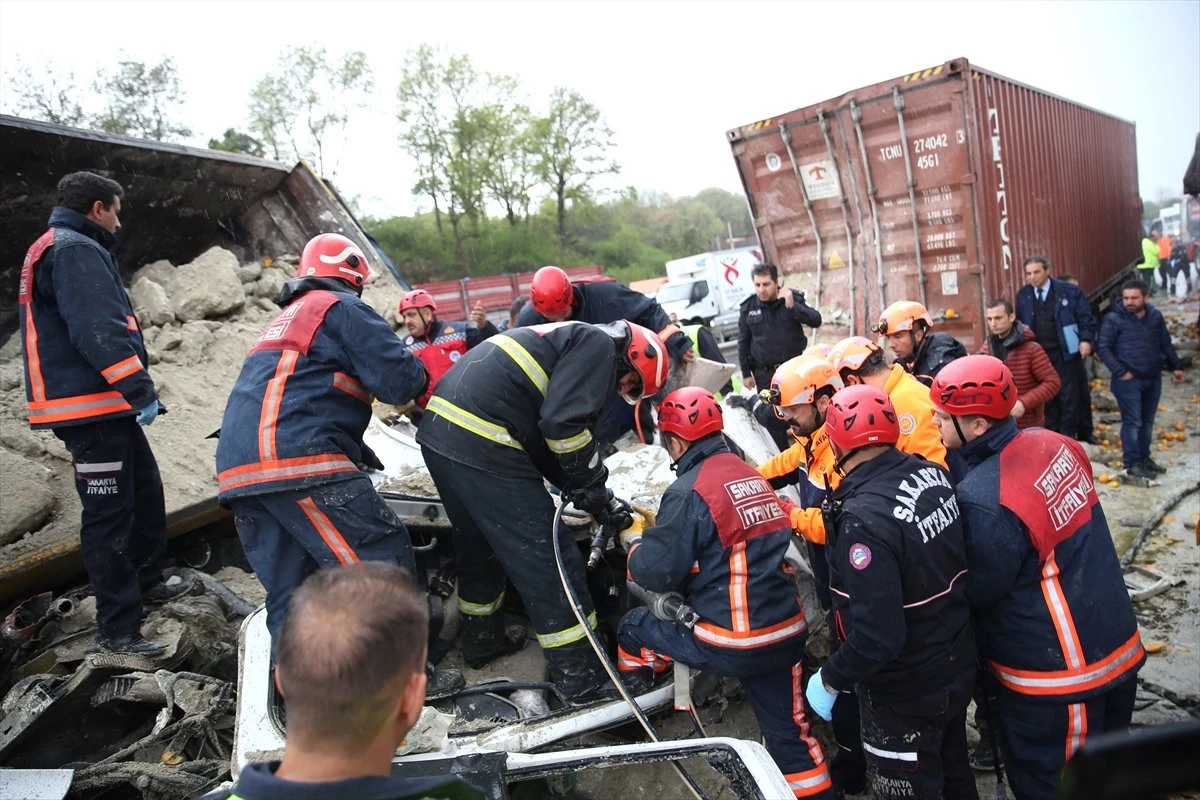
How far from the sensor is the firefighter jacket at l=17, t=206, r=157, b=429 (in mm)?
3102

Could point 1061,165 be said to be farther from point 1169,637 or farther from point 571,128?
point 571,128

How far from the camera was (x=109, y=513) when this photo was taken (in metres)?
3.15

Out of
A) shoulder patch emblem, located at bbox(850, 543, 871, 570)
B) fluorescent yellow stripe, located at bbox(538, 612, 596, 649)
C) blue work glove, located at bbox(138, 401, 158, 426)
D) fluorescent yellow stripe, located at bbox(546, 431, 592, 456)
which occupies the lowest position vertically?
fluorescent yellow stripe, located at bbox(538, 612, 596, 649)

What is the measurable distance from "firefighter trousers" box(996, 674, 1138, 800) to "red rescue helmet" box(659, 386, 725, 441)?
4.28ft

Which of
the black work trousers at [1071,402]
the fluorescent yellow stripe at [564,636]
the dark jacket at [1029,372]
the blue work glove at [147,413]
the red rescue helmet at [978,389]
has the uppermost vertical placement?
the blue work glove at [147,413]

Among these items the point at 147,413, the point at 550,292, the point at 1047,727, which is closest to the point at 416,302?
the point at 550,292

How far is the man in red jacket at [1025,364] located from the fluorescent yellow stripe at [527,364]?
3.77 meters

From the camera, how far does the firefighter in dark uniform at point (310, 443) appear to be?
264cm

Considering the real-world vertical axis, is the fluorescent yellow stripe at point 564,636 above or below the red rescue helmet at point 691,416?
below

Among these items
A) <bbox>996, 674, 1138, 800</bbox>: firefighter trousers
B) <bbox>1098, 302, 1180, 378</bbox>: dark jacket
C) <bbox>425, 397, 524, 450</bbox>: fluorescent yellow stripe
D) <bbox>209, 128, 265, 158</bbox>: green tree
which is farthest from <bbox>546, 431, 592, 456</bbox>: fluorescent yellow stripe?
<bbox>209, 128, 265, 158</bbox>: green tree

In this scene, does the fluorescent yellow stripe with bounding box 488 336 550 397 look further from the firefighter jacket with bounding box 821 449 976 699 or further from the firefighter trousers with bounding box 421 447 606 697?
the firefighter jacket with bounding box 821 449 976 699

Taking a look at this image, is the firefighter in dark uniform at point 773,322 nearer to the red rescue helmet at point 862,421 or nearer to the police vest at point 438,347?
the police vest at point 438,347

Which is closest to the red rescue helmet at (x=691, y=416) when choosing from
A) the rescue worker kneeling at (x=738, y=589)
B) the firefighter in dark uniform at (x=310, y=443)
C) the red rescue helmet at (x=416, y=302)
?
the rescue worker kneeling at (x=738, y=589)

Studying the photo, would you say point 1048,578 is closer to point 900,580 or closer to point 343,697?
point 900,580
